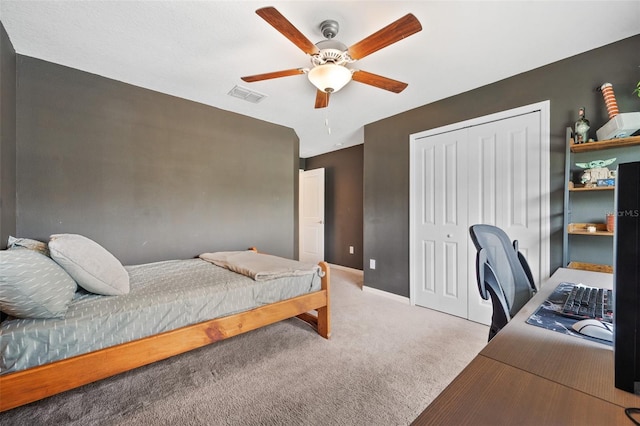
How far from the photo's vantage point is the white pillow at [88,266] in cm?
146

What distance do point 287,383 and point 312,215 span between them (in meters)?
3.87

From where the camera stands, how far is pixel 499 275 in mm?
1295

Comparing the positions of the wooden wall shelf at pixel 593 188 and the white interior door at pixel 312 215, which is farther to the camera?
the white interior door at pixel 312 215

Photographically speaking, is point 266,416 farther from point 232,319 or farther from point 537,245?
point 537,245

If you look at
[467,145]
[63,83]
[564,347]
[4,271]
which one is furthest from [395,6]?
[63,83]

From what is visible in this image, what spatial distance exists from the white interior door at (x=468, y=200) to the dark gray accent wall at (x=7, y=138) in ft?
11.8

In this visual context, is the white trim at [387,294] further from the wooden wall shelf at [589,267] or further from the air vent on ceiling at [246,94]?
the air vent on ceiling at [246,94]

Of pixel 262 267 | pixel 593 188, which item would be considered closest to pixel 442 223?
pixel 593 188

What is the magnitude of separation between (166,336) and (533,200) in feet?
9.98

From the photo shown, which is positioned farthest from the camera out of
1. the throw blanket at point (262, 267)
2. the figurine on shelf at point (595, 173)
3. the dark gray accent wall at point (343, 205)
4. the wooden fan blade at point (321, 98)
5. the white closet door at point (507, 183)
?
the dark gray accent wall at point (343, 205)

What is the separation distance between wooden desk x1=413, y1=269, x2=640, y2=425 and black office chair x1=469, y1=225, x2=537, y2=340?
0.34m

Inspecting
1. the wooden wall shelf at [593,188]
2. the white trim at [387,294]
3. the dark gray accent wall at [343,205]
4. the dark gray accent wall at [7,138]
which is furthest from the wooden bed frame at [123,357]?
the dark gray accent wall at [343,205]

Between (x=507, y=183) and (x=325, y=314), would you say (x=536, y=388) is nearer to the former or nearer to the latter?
(x=325, y=314)

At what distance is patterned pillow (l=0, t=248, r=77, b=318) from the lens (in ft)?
3.68
